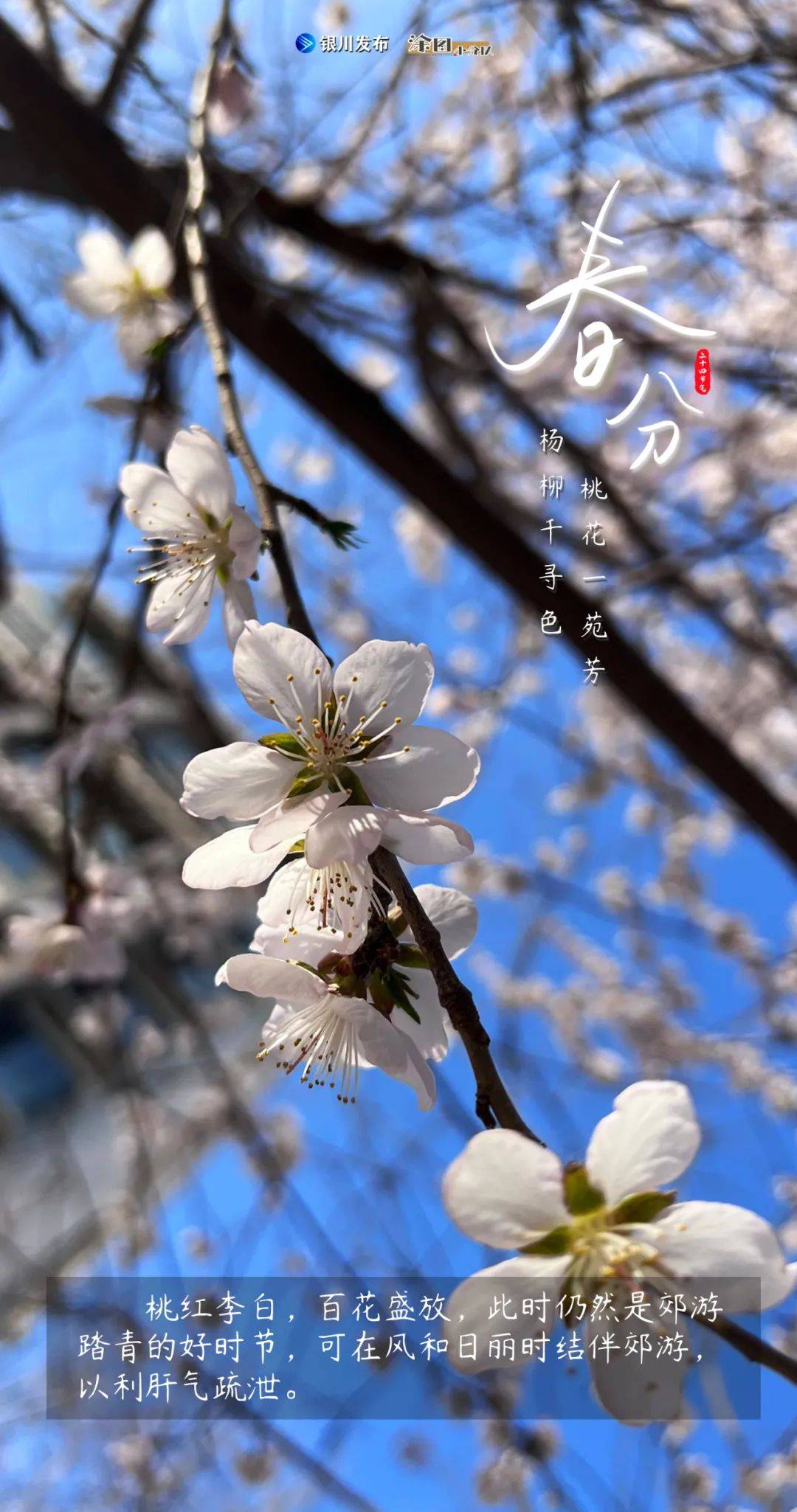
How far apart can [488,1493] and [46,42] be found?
3.05m

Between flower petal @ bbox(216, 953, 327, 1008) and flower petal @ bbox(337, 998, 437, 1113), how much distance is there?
0.02 m

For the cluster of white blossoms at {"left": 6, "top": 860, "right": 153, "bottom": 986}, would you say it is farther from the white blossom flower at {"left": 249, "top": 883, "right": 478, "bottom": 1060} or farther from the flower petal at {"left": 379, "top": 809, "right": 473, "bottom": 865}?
the flower petal at {"left": 379, "top": 809, "right": 473, "bottom": 865}

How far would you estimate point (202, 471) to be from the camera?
647 millimetres

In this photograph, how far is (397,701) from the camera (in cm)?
55

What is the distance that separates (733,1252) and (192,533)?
1.88 feet

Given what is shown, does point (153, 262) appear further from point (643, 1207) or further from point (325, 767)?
point (643, 1207)

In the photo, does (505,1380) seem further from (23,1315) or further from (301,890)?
(301,890)

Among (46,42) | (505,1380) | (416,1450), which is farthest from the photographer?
(416,1450)

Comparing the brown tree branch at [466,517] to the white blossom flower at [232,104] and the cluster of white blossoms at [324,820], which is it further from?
the cluster of white blossoms at [324,820]

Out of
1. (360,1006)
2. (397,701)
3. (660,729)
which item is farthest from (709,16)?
(360,1006)

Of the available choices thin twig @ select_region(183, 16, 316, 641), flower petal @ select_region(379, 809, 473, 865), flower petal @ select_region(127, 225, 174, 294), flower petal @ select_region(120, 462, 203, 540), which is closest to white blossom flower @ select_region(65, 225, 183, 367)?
flower petal @ select_region(127, 225, 174, 294)

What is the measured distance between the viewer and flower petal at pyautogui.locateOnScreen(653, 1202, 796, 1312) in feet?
1.50

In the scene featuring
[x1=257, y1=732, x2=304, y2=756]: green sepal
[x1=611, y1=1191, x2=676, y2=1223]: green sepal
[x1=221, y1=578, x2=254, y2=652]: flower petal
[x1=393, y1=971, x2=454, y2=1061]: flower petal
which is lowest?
[x1=611, y1=1191, x2=676, y2=1223]: green sepal

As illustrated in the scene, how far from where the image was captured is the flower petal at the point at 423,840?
18.7 inches
